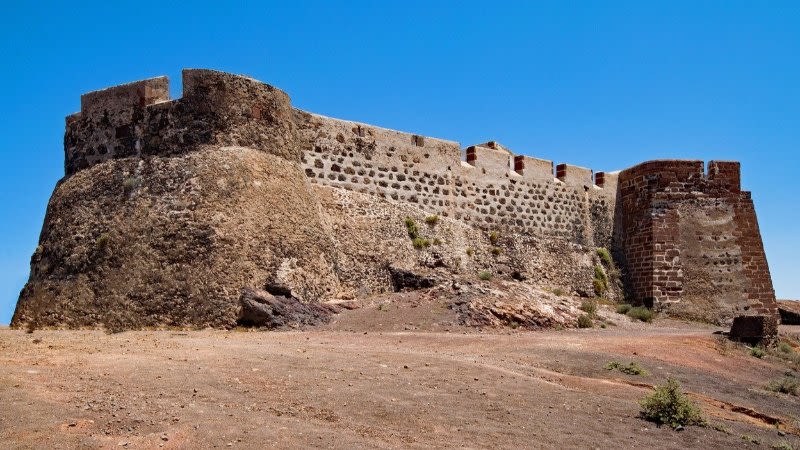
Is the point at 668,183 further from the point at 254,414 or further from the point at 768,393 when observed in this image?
the point at 254,414

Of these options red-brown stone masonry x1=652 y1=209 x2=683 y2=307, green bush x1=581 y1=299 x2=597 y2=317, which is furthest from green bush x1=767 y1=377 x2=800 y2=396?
red-brown stone masonry x1=652 y1=209 x2=683 y2=307

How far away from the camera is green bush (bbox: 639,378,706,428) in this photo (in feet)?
31.5

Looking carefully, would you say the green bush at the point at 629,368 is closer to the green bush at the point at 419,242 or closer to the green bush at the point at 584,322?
the green bush at the point at 584,322

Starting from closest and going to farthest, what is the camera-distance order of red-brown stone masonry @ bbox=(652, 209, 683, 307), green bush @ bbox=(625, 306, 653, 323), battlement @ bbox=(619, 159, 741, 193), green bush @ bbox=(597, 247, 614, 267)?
green bush @ bbox=(625, 306, 653, 323) < red-brown stone masonry @ bbox=(652, 209, 683, 307) < battlement @ bbox=(619, 159, 741, 193) < green bush @ bbox=(597, 247, 614, 267)

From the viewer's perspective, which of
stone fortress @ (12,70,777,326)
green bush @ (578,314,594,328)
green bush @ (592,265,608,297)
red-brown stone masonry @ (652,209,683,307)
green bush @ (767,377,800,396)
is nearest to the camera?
green bush @ (767,377,800,396)

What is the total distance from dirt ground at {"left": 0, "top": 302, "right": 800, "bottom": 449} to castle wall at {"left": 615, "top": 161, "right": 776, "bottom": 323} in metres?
9.28

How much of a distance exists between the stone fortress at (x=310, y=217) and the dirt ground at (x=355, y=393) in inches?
66.8

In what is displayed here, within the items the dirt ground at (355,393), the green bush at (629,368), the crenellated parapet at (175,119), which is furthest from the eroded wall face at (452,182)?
the green bush at (629,368)

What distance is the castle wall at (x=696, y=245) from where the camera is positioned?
23.5 m

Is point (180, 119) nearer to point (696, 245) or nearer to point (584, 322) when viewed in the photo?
point (584, 322)

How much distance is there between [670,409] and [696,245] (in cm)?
1549

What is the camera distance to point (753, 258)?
78.4ft

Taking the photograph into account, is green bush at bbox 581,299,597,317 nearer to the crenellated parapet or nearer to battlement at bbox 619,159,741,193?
battlement at bbox 619,159,741,193

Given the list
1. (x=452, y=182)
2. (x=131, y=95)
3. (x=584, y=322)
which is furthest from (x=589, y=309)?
(x=131, y=95)
